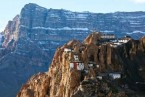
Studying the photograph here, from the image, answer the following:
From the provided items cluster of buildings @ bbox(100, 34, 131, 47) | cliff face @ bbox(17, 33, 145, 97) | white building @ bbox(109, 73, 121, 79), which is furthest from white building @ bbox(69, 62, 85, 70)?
cluster of buildings @ bbox(100, 34, 131, 47)

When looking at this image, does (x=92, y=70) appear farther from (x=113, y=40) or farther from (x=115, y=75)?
(x=113, y=40)

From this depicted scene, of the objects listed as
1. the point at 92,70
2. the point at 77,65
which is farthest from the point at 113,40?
the point at 92,70

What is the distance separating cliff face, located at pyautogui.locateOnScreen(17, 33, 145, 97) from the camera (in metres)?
137

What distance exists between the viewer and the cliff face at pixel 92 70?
137 meters

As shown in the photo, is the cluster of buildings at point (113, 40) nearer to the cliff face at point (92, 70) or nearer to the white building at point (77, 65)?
the cliff face at point (92, 70)

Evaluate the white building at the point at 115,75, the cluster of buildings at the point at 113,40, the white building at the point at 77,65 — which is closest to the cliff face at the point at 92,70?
the white building at the point at 77,65

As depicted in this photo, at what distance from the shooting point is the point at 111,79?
146750 mm

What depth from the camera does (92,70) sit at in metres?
146

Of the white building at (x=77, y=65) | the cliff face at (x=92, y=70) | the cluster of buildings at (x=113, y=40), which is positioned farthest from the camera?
the cluster of buildings at (x=113, y=40)

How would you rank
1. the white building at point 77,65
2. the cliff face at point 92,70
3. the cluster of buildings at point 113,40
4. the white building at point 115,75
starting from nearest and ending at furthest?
the cliff face at point 92,70
the white building at point 77,65
the white building at point 115,75
the cluster of buildings at point 113,40

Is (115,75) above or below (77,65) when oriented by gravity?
below

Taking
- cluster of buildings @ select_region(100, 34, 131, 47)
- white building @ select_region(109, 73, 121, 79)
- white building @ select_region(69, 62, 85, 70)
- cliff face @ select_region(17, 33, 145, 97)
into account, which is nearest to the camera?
cliff face @ select_region(17, 33, 145, 97)

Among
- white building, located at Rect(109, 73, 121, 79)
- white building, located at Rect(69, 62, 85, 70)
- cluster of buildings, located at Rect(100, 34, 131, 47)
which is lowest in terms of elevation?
white building, located at Rect(109, 73, 121, 79)

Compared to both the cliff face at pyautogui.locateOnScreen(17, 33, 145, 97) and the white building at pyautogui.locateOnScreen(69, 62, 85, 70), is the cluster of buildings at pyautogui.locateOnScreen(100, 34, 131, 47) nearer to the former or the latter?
the cliff face at pyautogui.locateOnScreen(17, 33, 145, 97)
